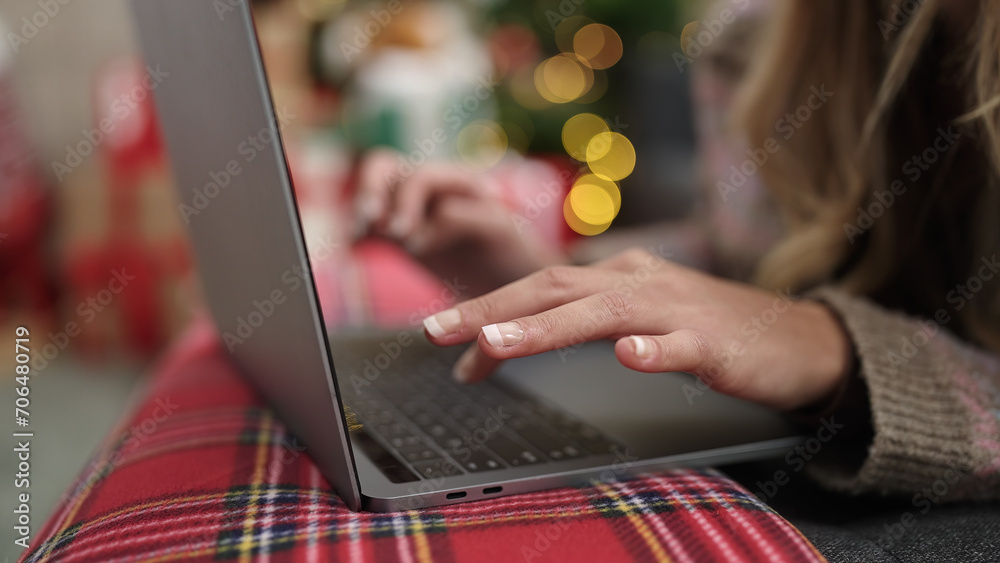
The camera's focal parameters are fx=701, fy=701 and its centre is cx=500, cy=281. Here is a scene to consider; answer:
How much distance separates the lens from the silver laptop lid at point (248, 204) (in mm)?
295

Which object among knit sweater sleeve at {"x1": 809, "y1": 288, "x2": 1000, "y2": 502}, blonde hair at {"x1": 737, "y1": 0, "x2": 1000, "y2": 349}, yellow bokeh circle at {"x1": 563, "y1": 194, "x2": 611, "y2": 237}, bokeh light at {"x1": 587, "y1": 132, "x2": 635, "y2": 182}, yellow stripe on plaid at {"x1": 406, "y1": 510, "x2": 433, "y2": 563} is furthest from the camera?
bokeh light at {"x1": 587, "y1": 132, "x2": 635, "y2": 182}

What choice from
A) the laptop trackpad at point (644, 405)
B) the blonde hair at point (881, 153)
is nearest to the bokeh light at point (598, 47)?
the blonde hair at point (881, 153)

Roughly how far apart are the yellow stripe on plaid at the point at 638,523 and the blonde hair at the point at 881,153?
39 centimetres

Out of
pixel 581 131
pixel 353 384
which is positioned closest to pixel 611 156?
pixel 581 131

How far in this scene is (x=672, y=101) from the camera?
1.59 m

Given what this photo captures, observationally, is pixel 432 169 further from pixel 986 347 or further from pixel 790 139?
pixel 986 347

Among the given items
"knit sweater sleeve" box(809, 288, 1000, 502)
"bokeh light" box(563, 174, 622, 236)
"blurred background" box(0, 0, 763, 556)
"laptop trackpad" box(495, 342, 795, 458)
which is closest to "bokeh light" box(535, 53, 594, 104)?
"blurred background" box(0, 0, 763, 556)

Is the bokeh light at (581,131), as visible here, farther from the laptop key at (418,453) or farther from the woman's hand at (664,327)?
the laptop key at (418,453)

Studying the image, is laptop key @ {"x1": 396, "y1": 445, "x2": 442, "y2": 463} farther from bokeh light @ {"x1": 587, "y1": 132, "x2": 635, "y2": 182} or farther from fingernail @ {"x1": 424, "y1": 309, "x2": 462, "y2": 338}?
bokeh light @ {"x1": 587, "y1": 132, "x2": 635, "y2": 182}

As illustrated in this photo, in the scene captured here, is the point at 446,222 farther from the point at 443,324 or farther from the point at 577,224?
the point at 577,224

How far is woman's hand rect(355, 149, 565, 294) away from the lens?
69 cm

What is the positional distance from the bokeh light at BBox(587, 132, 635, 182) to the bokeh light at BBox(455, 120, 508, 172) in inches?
10.3

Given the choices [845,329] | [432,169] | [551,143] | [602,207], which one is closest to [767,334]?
[845,329]

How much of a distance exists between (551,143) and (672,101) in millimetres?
411
